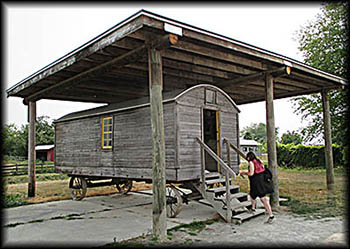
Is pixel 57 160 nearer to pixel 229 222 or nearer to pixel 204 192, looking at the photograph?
pixel 204 192

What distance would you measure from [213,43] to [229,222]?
4.13 meters

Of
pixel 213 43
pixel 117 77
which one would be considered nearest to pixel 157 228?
pixel 213 43

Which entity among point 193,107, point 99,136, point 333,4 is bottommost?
point 99,136

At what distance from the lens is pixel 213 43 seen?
632cm

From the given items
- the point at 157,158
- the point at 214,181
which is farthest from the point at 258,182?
the point at 157,158

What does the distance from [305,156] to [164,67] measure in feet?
60.2

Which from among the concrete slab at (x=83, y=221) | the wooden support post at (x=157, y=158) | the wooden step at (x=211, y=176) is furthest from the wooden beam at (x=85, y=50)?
the wooden step at (x=211, y=176)

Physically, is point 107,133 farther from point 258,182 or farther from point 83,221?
point 258,182

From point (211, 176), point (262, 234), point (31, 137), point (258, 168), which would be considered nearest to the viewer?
point (262, 234)

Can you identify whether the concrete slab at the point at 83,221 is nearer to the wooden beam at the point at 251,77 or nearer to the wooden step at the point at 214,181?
the wooden step at the point at 214,181

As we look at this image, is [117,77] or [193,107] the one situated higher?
[117,77]

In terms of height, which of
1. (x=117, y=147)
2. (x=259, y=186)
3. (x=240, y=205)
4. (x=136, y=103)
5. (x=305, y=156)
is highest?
(x=136, y=103)

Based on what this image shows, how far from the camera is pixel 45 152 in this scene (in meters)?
40.0

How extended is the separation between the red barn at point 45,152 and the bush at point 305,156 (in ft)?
89.6
